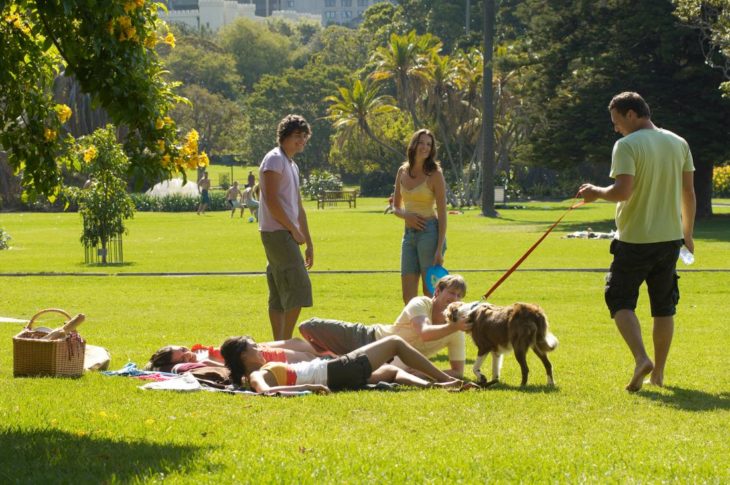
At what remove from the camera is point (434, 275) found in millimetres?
11109

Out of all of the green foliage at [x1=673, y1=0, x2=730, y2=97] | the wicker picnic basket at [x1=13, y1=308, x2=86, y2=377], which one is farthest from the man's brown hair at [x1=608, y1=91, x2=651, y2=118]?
the green foliage at [x1=673, y1=0, x2=730, y2=97]

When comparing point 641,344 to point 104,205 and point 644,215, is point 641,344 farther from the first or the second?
point 104,205

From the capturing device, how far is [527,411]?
808 cm

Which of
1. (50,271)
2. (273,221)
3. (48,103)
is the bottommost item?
(50,271)

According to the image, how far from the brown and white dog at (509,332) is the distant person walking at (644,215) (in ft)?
1.95

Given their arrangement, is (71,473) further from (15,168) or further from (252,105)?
(252,105)

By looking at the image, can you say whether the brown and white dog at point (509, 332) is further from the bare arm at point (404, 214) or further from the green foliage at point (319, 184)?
the green foliage at point (319, 184)

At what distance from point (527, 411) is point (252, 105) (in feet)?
328

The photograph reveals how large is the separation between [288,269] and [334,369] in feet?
5.89

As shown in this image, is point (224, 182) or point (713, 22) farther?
point (224, 182)

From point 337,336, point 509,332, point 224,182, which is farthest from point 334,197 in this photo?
point 509,332

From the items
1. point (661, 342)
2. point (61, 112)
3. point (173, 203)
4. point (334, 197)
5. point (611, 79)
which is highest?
point (611, 79)

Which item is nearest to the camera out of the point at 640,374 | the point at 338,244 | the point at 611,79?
the point at 640,374

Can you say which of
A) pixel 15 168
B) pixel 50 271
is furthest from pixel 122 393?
pixel 50 271
